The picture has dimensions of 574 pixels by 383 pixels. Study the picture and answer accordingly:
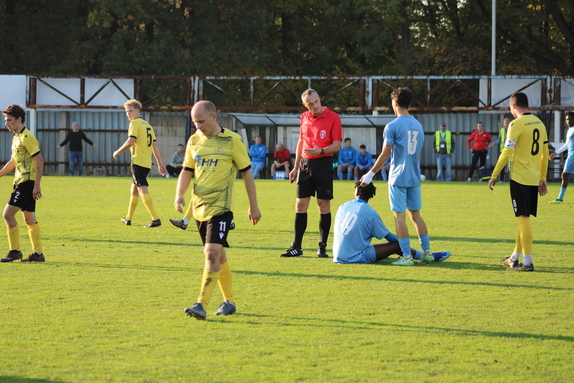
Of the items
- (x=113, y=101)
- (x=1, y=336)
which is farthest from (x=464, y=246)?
(x=113, y=101)

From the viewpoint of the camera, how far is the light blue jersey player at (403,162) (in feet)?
31.4

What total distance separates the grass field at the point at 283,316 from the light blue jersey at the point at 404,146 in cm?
108

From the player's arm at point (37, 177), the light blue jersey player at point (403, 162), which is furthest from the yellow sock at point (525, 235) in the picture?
the player's arm at point (37, 177)

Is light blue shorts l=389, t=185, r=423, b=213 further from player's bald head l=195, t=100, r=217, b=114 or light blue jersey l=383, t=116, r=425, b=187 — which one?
player's bald head l=195, t=100, r=217, b=114

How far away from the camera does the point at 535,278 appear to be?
8789mm

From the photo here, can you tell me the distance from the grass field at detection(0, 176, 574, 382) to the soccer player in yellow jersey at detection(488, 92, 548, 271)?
0.40 m

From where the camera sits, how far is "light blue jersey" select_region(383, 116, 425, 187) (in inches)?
378

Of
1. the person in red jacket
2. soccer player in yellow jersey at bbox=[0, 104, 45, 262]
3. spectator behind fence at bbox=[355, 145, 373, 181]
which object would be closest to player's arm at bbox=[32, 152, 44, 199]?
soccer player in yellow jersey at bbox=[0, 104, 45, 262]

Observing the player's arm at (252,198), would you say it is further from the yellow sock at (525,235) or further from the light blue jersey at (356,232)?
the yellow sock at (525,235)

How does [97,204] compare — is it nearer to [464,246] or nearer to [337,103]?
[464,246]

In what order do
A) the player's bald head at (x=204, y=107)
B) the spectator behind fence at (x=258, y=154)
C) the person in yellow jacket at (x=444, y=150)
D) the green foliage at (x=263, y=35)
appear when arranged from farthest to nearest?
the green foliage at (x=263, y=35) < the spectator behind fence at (x=258, y=154) < the person in yellow jacket at (x=444, y=150) < the player's bald head at (x=204, y=107)

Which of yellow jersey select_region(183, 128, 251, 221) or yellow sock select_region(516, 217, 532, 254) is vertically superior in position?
yellow jersey select_region(183, 128, 251, 221)

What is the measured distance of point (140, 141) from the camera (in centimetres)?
1405

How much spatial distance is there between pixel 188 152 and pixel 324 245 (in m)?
3.88
